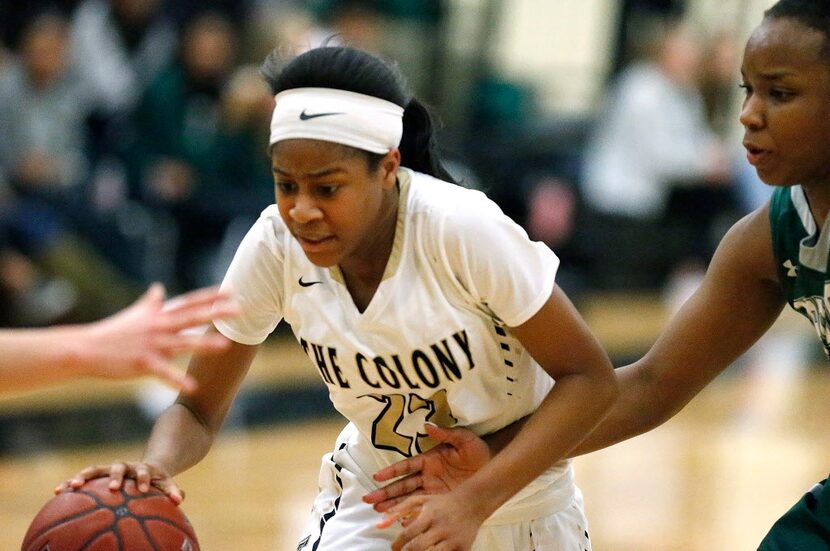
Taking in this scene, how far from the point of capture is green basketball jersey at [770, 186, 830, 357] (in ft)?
11.0

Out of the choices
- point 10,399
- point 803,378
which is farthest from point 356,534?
point 803,378

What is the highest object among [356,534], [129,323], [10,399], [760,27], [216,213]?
[216,213]

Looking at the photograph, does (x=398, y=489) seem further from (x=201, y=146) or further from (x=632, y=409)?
(x=201, y=146)

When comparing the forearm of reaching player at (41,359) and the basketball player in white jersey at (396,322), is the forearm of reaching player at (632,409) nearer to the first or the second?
the basketball player in white jersey at (396,322)

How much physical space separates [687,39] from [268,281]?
9891 millimetres

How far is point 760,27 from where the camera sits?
330 cm

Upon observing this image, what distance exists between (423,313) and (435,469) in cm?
38

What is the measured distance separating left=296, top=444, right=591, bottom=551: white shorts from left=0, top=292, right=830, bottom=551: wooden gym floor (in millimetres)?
2117

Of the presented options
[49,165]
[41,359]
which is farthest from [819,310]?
[49,165]

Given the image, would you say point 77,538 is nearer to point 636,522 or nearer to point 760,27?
Answer: point 760,27

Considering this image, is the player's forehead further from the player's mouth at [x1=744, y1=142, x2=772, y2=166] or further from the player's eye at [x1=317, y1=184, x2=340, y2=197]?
the player's eye at [x1=317, y1=184, x2=340, y2=197]

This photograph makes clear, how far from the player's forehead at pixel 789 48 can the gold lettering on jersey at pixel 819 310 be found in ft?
1.73

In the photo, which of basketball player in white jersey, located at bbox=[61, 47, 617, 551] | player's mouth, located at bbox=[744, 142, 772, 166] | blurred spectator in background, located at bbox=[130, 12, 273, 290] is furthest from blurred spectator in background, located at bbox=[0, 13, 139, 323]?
player's mouth, located at bbox=[744, 142, 772, 166]

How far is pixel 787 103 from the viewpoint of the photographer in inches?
127
